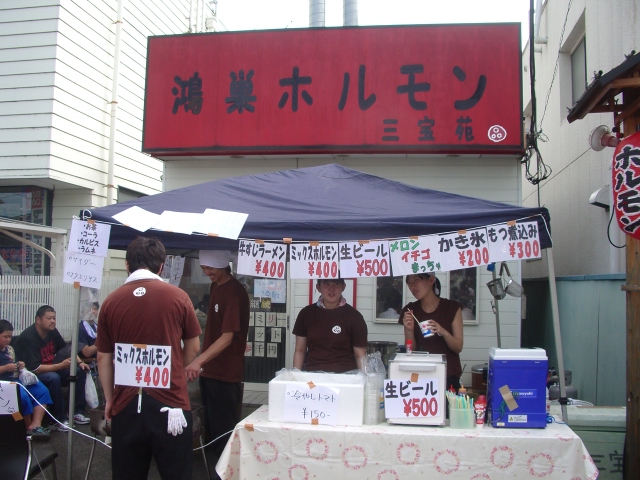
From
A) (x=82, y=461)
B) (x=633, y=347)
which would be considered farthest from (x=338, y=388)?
(x=82, y=461)

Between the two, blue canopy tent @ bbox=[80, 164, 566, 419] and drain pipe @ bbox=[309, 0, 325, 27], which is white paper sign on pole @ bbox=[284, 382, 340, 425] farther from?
drain pipe @ bbox=[309, 0, 325, 27]

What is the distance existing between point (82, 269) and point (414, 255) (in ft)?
8.10

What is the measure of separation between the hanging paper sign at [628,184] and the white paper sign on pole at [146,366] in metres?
3.30

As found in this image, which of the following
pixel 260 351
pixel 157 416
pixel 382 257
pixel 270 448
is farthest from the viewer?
pixel 260 351

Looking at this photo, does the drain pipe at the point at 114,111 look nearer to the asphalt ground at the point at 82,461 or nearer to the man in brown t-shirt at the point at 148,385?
the asphalt ground at the point at 82,461

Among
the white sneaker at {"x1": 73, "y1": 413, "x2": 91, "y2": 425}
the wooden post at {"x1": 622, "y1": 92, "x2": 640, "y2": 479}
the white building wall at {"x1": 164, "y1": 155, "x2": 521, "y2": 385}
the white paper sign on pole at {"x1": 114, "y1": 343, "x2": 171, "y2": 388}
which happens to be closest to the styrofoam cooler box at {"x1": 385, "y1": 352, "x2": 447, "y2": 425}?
the white paper sign on pole at {"x1": 114, "y1": 343, "x2": 171, "y2": 388}

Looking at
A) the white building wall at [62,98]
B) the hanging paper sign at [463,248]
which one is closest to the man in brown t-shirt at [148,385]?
the hanging paper sign at [463,248]

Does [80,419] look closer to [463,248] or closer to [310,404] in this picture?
[310,404]

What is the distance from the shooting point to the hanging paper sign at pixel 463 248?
370 cm

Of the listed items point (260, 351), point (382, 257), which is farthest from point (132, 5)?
point (382, 257)

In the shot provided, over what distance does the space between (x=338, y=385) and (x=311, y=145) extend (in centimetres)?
425

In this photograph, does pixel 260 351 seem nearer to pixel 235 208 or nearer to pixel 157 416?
pixel 235 208

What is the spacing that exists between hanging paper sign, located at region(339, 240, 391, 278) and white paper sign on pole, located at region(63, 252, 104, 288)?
1.84 meters

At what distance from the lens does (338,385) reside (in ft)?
11.1
